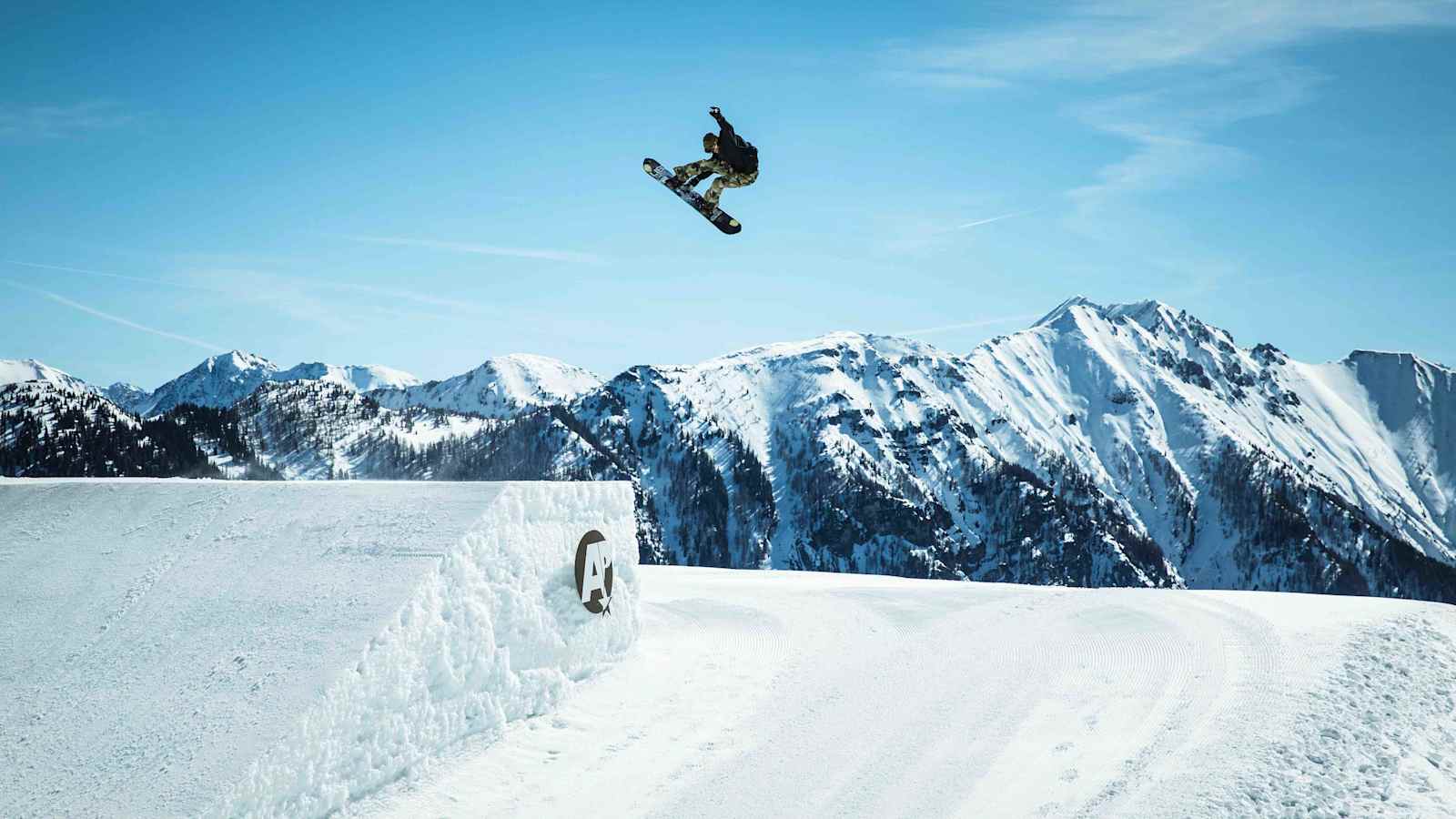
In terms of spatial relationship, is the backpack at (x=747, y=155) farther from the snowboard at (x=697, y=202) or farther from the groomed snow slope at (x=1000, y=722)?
the groomed snow slope at (x=1000, y=722)

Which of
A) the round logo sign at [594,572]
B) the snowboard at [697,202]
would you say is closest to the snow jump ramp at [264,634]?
the round logo sign at [594,572]

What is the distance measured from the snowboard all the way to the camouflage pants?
26 centimetres

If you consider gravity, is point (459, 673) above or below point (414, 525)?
below

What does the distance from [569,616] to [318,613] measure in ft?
13.4

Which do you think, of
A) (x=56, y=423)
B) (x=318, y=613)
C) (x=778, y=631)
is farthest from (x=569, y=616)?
(x=56, y=423)

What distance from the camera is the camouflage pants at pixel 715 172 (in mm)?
11055

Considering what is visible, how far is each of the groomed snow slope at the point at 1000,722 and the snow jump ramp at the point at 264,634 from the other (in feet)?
3.12

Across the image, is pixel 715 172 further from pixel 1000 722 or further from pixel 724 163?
pixel 1000 722

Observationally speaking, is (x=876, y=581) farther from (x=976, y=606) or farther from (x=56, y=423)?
(x=56, y=423)

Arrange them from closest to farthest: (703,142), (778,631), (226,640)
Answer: (226,640) < (703,142) < (778,631)

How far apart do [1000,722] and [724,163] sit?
840 cm

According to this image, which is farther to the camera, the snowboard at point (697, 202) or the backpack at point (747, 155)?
the snowboard at point (697, 202)

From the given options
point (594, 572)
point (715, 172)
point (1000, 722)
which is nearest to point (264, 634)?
point (594, 572)

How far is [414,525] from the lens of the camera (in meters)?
11.1
